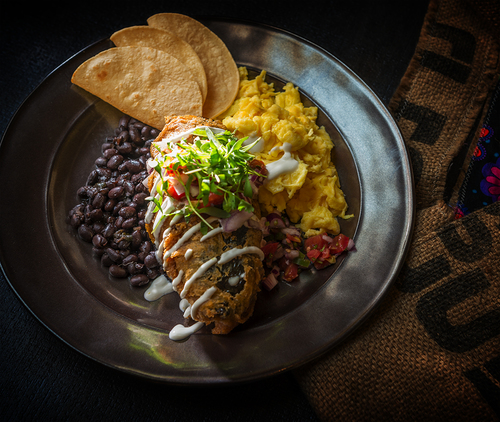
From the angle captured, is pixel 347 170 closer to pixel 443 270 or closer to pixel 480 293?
pixel 443 270

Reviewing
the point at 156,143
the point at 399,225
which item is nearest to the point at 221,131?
the point at 156,143

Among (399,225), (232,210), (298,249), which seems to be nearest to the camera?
(232,210)

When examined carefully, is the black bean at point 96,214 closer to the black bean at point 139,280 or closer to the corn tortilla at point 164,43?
the black bean at point 139,280

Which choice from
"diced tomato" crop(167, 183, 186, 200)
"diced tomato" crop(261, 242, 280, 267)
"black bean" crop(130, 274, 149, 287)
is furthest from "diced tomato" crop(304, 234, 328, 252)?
"black bean" crop(130, 274, 149, 287)

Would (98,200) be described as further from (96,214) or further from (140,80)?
(140,80)

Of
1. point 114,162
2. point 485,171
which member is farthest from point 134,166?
point 485,171
